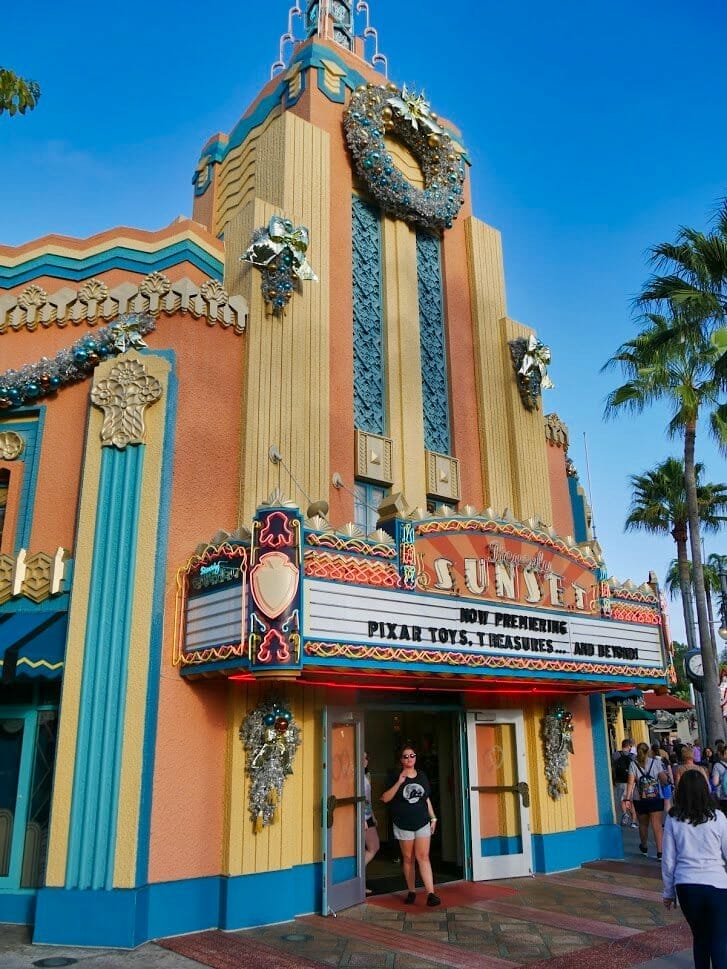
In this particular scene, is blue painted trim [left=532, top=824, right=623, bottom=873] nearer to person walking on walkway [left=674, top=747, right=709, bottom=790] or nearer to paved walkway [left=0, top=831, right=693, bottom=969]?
paved walkway [left=0, top=831, right=693, bottom=969]

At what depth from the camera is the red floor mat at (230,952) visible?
27.2ft

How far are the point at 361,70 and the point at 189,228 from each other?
643 cm

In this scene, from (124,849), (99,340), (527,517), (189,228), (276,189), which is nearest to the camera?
A: (124,849)

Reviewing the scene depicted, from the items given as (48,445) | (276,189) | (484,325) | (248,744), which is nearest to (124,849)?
(248,744)

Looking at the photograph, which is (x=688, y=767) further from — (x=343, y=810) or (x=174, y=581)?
(x=174, y=581)

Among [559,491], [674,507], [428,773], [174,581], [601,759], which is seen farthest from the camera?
[674,507]

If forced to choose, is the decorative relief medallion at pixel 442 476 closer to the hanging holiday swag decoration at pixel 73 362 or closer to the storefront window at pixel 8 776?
the hanging holiday swag decoration at pixel 73 362

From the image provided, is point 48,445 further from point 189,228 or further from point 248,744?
point 248,744

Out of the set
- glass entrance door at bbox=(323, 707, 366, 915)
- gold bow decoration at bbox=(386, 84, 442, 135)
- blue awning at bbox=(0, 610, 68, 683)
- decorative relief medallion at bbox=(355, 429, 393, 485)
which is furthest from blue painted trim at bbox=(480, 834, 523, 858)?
gold bow decoration at bbox=(386, 84, 442, 135)

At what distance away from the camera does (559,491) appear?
→ 17.2 meters

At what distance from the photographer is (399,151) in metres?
16.2

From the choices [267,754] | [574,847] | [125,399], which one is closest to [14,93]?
[125,399]

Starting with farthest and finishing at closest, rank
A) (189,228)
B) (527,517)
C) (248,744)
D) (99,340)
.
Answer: (527,517) → (189,228) → (99,340) → (248,744)

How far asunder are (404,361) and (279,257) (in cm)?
335
